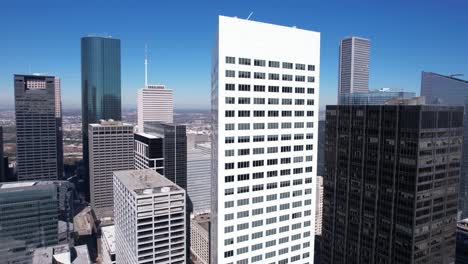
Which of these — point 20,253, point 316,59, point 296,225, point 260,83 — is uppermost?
point 316,59

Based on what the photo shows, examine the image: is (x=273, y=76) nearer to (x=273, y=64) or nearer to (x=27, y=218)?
(x=273, y=64)

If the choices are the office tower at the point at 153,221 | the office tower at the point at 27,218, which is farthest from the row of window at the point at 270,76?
the office tower at the point at 27,218

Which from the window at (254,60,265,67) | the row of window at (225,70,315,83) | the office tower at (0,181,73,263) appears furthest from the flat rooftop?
the window at (254,60,265,67)

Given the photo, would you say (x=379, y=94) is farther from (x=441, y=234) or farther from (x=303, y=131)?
(x=303, y=131)

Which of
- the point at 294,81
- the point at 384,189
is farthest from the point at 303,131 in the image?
the point at 384,189

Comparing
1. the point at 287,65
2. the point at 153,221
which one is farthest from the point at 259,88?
the point at 153,221
